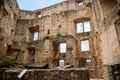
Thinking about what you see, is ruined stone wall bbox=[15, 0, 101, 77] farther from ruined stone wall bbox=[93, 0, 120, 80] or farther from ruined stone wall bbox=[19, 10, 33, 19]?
ruined stone wall bbox=[93, 0, 120, 80]

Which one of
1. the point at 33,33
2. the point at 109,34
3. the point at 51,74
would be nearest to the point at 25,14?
the point at 33,33

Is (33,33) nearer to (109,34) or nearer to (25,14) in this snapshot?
(25,14)

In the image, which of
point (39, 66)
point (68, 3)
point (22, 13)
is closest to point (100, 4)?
point (39, 66)

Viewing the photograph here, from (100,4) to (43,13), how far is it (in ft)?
42.1

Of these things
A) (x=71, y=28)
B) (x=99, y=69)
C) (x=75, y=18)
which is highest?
(x=75, y=18)

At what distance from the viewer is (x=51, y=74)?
460cm

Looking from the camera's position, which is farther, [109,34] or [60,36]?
[60,36]

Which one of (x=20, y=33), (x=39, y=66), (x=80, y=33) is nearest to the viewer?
(x=39, y=66)

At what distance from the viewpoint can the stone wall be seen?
14.0ft

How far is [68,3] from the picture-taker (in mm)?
18312

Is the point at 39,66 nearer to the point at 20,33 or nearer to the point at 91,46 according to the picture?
the point at 91,46

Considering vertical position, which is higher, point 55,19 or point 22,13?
point 22,13

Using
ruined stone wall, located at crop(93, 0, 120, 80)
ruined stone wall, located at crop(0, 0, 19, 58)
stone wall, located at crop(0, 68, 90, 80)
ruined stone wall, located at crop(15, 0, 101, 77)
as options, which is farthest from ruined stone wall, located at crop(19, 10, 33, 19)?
stone wall, located at crop(0, 68, 90, 80)

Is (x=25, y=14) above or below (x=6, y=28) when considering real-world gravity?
above
